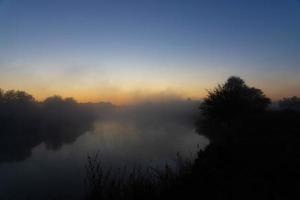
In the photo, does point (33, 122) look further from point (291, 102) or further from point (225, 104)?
point (291, 102)

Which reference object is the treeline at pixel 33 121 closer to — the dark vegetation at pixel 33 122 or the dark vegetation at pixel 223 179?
the dark vegetation at pixel 33 122

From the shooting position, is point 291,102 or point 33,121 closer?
point 33,121

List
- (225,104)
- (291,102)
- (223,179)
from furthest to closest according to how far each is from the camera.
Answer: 1. (291,102)
2. (225,104)
3. (223,179)

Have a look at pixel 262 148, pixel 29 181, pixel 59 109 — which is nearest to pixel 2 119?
pixel 59 109

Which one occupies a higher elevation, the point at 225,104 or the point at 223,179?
the point at 225,104

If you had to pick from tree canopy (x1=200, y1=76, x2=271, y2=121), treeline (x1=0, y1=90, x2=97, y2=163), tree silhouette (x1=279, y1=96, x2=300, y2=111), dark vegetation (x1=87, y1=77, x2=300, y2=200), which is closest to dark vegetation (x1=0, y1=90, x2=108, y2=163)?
treeline (x1=0, y1=90, x2=97, y2=163)

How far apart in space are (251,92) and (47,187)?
Answer: 5219 cm

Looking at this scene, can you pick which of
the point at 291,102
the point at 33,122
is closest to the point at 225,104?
the point at 33,122

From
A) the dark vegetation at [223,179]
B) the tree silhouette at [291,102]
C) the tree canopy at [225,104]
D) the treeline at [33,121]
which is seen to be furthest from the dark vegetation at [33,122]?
the tree silhouette at [291,102]

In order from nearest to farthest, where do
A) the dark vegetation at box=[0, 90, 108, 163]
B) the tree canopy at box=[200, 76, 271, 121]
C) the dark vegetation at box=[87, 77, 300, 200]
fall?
the dark vegetation at box=[87, 77, 300, 200]
the tree canopy at box=[200, 76, 271, 121]
the dark vegetation at box=[0, 90, 108, 163]

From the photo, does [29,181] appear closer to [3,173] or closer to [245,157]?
[3,173]

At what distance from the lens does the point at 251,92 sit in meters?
61.6

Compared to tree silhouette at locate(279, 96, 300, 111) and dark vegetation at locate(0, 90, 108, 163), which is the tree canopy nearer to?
dark vegetation at locate(0, 90, 108, 163)

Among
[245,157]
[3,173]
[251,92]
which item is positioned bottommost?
[3,173]
